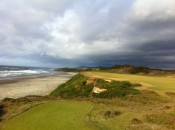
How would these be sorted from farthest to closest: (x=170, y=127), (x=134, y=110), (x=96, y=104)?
(x=96, y=104), (x=134, y=110), (x=170, y=127)

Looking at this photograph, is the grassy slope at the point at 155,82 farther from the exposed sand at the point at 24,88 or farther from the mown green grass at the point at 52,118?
the mown green grass at the point at 52,118

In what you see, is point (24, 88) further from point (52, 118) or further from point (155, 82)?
point (52, 118)

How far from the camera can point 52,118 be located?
14.4m

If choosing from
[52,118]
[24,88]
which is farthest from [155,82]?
[52,118]

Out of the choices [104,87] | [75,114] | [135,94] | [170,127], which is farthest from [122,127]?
[104,87]

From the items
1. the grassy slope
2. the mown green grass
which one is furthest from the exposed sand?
the mown green grass

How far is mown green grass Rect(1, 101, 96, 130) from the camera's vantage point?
42.2 feet

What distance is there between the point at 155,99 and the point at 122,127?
10199 millimetres

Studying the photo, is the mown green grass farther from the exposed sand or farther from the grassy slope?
the exposed sand

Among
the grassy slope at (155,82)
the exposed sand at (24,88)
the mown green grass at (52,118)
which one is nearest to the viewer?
the mown green grass at (52,118)

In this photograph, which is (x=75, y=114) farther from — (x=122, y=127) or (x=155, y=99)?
(x=155, y=99)

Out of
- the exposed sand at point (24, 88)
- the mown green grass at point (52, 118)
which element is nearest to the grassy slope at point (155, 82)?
the exposed sand at point (24, 88)

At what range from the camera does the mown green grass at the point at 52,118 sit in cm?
1288

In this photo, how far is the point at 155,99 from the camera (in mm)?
22078
